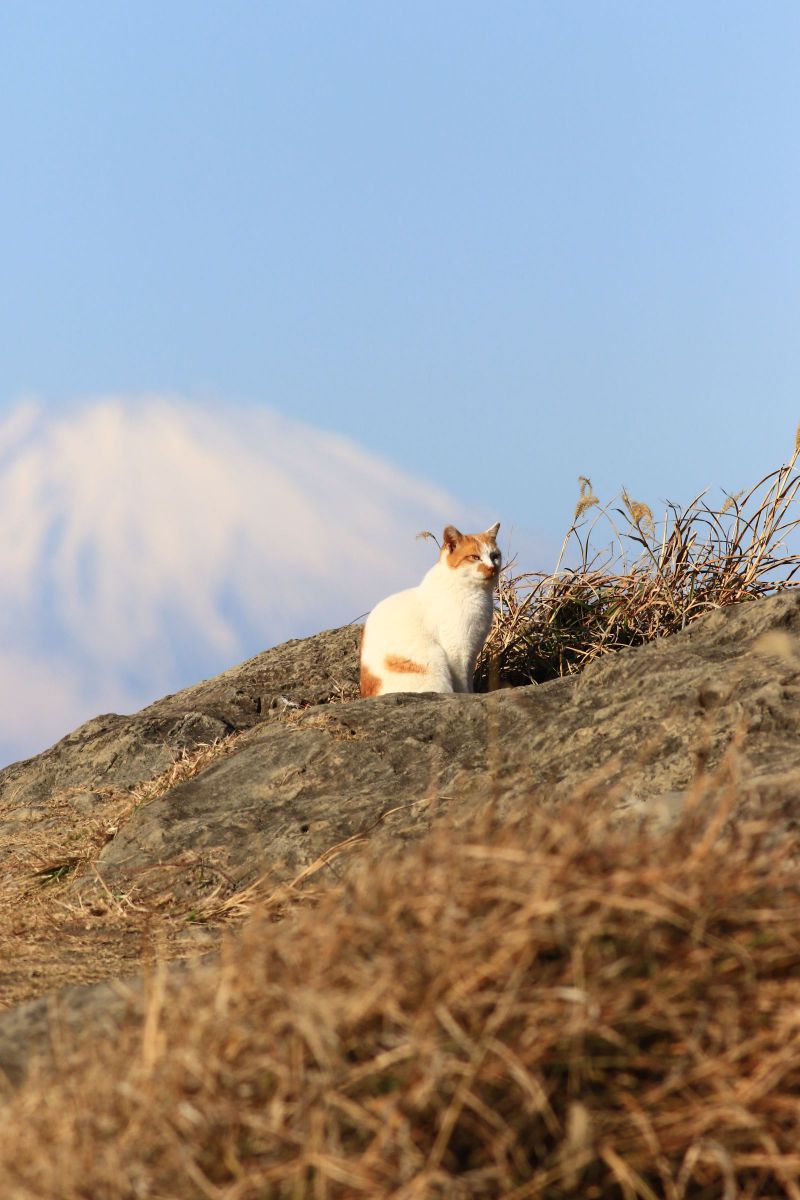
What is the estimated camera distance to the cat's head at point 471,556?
350 inches

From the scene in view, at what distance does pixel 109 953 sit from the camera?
16.9 ft

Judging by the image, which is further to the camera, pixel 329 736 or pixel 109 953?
pixel 329 736

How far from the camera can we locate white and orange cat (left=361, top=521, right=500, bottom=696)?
8719 mm

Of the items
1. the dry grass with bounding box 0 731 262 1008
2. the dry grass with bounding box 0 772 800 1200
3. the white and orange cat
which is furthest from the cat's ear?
the dry grass with bounding box 0 772 800 1200

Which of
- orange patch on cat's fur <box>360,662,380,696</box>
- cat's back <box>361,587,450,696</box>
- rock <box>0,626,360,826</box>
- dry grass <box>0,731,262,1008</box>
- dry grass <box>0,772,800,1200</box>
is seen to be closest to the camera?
dry grass <box>0,772,800,1200</box>

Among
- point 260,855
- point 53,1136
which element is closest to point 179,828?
point 260,855

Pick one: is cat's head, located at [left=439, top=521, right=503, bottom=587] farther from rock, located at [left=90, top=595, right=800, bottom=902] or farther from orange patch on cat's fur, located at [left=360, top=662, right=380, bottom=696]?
rock, located at [left=90, top=595, right=800, bottom=902]

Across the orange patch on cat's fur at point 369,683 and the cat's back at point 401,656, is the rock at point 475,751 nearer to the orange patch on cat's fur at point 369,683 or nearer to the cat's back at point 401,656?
the cat's back at point 401,656

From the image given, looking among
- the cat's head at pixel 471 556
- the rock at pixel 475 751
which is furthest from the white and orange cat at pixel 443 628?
the rock at pixel 475 751

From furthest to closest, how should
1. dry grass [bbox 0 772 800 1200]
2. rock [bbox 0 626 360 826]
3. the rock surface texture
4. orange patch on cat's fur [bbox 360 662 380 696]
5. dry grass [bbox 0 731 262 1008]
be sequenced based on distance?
rock [bbox 0 626 360 826] < orange patch on cat's fur [bbox 360 662 380 696] < the rock surface texture < dry grass [bbox 0 731 262 1008] < dry grass [bbox 0 772 800 1200]

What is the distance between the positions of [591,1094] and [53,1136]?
1.00 m

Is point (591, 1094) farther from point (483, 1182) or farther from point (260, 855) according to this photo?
point (260, 855)

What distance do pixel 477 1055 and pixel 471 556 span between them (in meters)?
6.82

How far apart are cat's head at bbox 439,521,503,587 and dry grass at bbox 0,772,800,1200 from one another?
6360 mm
